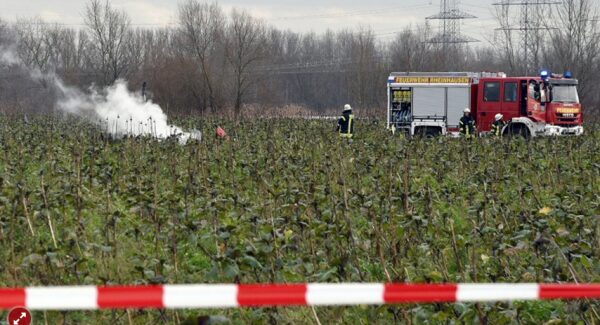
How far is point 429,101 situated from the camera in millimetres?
28516

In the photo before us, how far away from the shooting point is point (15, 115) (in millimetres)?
31625

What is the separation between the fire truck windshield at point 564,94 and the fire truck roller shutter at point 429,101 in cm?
365

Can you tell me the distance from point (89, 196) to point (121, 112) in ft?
57.9

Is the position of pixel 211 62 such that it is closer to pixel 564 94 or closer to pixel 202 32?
pixel 202 32

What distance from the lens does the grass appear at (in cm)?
660

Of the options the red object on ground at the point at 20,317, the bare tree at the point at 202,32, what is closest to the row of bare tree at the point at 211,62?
the bare tree at the point at 202,32

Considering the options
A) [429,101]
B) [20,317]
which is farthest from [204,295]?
[429,101]

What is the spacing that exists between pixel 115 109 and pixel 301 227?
21.8 m

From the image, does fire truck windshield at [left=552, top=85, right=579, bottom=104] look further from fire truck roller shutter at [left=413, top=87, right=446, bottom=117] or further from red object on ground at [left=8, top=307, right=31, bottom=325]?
red object on ground at [left=8, top=307, right=31, bottom=325]

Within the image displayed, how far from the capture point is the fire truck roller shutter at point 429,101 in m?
28.2

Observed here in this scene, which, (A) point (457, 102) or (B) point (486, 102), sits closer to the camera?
(B) point (486, 102)

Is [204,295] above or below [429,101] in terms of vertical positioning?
above

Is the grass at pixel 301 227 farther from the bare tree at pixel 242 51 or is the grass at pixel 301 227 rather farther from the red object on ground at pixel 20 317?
the bare tree at pixel 242 51

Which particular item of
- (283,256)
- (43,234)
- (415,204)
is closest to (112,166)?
(43,234)
